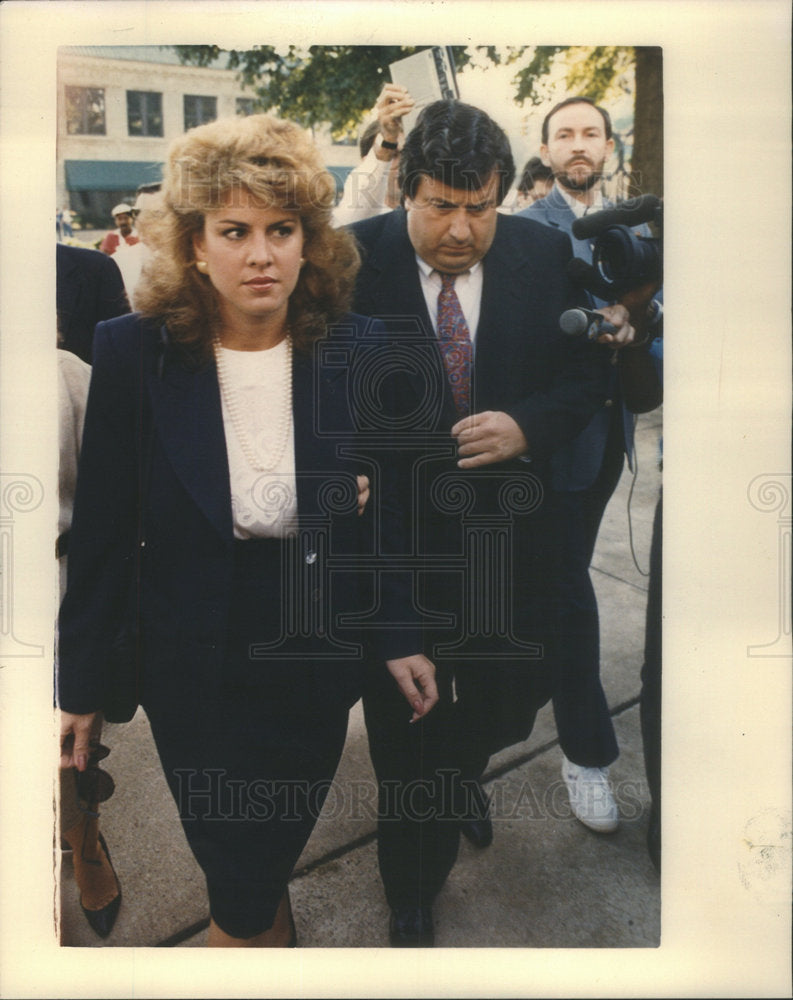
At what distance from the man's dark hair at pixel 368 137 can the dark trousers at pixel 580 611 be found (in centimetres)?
101

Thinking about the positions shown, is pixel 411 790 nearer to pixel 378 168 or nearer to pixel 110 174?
pixel 378 168

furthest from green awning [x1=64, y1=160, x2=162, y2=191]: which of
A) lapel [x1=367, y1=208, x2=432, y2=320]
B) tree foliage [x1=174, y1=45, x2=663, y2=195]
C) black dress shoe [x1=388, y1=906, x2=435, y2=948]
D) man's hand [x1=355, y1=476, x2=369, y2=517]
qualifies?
black dress shoe [x1=388, y1=906, x2=435, y2=948]

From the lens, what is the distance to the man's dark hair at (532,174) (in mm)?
2270

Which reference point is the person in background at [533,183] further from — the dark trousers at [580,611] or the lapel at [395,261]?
the dark trousers at [580,611]

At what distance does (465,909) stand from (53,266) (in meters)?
2.14

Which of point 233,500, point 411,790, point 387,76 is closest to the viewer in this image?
point 233,500

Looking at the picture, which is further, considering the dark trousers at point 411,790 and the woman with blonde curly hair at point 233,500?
the dark trousers at point 411,790

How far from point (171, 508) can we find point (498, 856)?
1335mm

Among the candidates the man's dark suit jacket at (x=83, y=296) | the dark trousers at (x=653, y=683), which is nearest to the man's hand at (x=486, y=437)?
the dark trousers at (x=653, y=683)

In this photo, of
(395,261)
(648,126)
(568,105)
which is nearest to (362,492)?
(395,261)

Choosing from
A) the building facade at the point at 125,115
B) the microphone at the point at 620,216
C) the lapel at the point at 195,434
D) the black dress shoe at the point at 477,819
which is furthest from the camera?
the black dress shoe at the point at 477,819

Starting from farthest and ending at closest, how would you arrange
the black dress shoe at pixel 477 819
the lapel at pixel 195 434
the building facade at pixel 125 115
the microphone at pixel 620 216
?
1. the black dress shoe at pixel 477 819
2. the microphone at pixel 620 216
3. the building facade at pixel 125 115
4. the lapel at pixel 195 434

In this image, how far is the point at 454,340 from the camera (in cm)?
228

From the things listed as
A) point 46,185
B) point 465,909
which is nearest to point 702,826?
point 465,909
